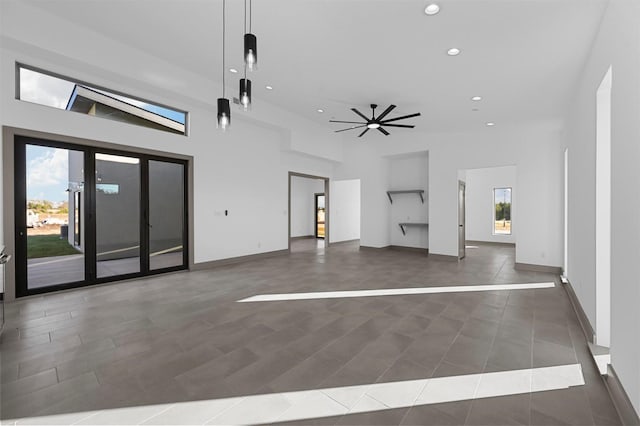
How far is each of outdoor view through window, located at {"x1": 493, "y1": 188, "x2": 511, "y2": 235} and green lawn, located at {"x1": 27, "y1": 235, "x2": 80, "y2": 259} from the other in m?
12.4

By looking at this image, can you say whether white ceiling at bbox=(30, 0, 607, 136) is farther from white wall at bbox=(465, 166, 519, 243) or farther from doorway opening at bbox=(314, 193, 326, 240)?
doorway opening at bbox=(314, 193, 326, 240)

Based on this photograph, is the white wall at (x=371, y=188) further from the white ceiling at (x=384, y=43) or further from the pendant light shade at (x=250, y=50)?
the pendant light shade at (x=250, y=50)

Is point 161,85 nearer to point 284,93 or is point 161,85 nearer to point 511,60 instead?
point 284,93

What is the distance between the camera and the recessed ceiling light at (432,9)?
3146mm

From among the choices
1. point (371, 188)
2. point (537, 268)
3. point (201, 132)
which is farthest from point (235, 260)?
point (537, 268)

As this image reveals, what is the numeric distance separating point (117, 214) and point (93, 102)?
1919 millimetres

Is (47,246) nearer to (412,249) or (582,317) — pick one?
(582,317)

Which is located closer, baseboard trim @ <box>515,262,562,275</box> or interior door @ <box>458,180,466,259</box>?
baseboard trim @ <box>515,262,562,275</box>

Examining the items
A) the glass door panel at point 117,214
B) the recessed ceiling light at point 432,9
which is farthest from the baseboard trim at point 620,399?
the glass door panel at point 117,214

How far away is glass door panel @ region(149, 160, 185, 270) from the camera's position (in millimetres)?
5727

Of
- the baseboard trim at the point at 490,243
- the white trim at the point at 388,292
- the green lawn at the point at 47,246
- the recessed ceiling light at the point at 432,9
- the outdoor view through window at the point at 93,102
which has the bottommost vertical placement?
the white trim at the point at 388,292

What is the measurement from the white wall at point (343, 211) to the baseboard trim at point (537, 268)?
5850mm

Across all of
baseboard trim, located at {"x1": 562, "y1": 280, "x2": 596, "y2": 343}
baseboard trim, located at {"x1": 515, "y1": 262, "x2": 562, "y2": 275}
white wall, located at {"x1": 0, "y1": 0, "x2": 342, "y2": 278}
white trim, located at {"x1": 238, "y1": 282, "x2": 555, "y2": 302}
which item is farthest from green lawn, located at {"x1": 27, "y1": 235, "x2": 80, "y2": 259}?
baseboard trim, located at {"x1": 515, "y1": 262, "x2": 562, "y2": 275}

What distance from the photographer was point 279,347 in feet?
9.07
